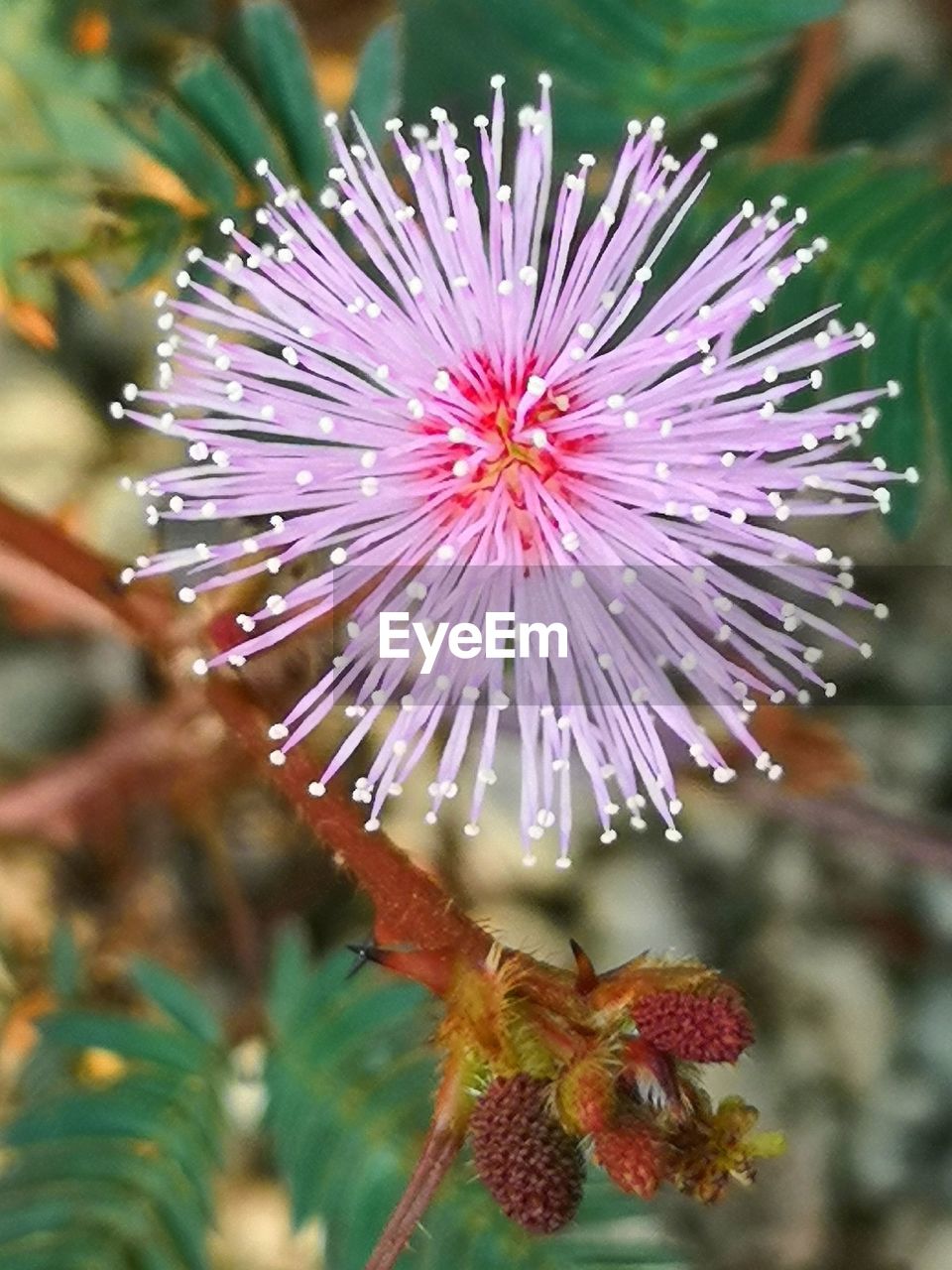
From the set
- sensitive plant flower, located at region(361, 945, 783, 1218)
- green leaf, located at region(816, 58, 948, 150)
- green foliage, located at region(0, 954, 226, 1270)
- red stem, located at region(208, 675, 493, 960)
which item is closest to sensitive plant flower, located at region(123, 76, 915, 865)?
red stem, located at region(208, 675, 493, 960)

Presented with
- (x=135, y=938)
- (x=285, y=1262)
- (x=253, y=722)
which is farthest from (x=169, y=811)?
(x=253, y=722)

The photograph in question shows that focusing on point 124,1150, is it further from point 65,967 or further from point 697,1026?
point 697,1026

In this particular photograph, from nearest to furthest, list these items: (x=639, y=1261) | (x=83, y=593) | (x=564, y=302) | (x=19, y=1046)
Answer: (x=564, y=302)
(x=639, y=1261)
(x=83, y=593)
(x=19, y=1046)

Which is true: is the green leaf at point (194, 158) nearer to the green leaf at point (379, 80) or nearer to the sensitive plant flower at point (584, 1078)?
the green leaf at point (379, 80)

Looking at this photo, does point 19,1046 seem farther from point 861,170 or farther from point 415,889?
point 861,170

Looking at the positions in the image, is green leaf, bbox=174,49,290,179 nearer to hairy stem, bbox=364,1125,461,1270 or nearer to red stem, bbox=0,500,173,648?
Result: red stem, bbox=0,500,173,648

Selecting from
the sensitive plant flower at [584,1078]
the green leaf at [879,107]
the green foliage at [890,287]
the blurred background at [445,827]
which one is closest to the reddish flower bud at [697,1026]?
the sensitive plant flower at [584,1078]
